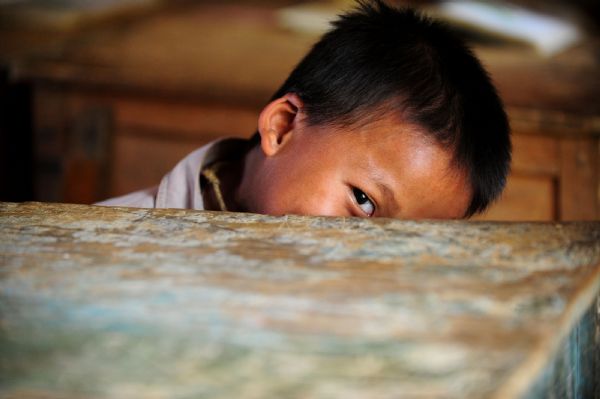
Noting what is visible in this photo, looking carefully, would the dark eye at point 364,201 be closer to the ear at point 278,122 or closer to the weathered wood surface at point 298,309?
the ear at point 278,122

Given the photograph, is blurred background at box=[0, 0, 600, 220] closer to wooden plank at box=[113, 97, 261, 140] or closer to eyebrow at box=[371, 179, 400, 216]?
wooden plank at box=[113, 97, 261, 140]

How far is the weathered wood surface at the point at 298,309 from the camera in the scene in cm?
31

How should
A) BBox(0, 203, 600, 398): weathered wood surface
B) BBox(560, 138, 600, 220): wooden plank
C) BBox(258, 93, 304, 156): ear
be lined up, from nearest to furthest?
BBox(0, 203, 600, 398): weathered wood surface < BBox(258, 93, 304, 156): ear < BBox(560, 138, 600, 220): wooden plank

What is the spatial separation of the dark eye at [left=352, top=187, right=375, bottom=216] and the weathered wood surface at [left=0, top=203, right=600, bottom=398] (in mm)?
402

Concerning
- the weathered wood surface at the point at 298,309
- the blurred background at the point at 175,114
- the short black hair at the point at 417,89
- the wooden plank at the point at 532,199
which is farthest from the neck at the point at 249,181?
the wooden plank at the point at 532,199

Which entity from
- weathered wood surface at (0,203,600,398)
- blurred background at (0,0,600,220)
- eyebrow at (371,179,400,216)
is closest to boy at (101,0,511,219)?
eyebrow at (371,179,400,216)

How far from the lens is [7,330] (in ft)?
1.15

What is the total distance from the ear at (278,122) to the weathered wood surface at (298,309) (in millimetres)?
519

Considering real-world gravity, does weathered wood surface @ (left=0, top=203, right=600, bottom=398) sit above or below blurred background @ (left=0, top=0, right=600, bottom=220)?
below

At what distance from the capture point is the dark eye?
90 centimetres

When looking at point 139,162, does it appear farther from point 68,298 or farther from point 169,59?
point 68,298

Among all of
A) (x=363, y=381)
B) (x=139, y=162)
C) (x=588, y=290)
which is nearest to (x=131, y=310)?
(x=363, y=381)

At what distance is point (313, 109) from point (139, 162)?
35.2 inches

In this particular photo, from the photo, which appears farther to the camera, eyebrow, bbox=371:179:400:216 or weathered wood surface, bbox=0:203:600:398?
eyebrow, bbox=371:179:400:216
